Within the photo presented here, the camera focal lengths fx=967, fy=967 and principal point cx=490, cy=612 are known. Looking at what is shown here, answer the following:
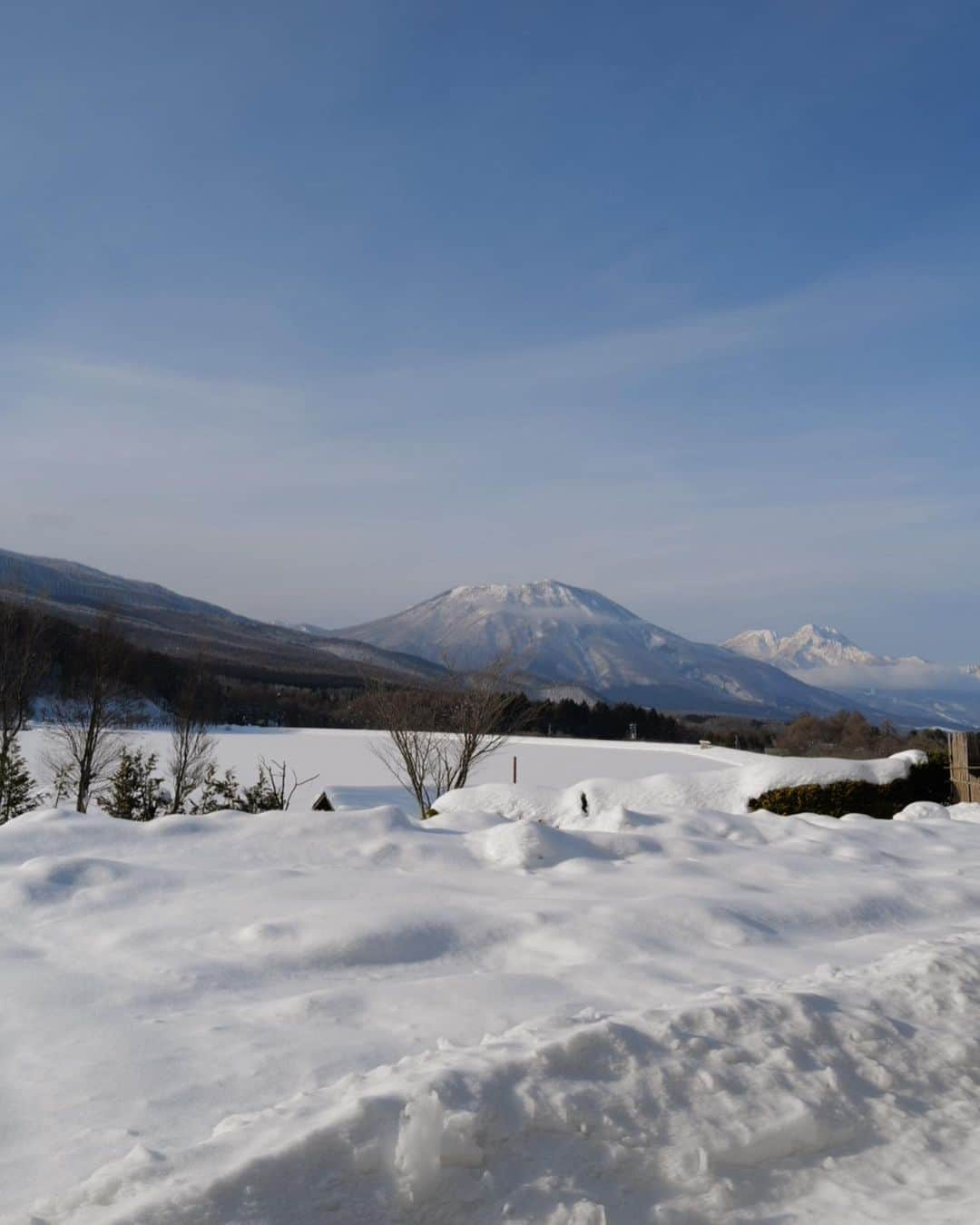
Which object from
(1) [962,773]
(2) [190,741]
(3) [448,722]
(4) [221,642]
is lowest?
(2) [190,741]

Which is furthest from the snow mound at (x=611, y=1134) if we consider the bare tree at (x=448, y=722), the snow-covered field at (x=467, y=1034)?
the bare tree at (x=448, y=722)

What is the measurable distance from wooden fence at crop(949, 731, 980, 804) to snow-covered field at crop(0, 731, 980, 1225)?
340 inches

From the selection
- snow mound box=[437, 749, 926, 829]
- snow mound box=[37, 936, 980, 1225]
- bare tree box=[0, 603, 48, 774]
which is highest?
bare tree box=[0, 603, 48, 774]

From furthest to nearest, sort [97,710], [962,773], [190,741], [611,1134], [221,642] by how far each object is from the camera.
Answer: [221,642], [190,741], [97,710], [962,773], [611,1134]

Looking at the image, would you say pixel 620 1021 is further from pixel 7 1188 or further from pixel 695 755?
pixel 695 755

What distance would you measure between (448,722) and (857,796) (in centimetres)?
915

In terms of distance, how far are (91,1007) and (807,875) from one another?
533 cm

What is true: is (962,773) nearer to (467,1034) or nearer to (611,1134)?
(467,1034)

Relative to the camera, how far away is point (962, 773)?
602 inches

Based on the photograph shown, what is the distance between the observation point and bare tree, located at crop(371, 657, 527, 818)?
751 inches

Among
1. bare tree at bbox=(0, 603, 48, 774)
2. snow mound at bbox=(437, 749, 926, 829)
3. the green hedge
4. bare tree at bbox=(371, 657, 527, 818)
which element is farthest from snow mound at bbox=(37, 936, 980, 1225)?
bare tree at bbox=(0, 603, 48, 774)

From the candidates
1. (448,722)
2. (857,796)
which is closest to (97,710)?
(448,722)

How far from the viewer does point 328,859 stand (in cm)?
693

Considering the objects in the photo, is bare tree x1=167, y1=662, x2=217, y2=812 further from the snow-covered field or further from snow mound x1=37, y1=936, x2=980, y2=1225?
snow mound x1=37, y1=936, x2=980, y2=1225
